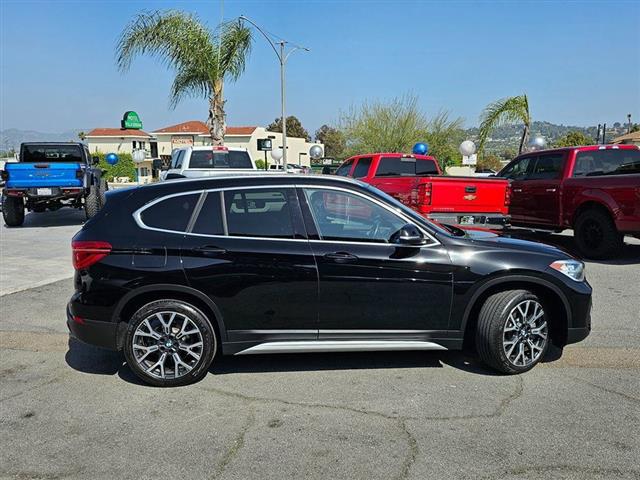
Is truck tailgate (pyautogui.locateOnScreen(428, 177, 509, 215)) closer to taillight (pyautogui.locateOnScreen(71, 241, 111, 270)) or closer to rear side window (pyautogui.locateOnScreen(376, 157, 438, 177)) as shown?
rear side window (pyautogui.locateOnScreen(376, 157, 438, 177))

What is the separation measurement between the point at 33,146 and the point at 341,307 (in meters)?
14.1

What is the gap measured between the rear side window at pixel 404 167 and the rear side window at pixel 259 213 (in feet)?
25.3

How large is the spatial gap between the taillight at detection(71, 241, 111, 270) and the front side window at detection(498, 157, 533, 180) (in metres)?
9.03

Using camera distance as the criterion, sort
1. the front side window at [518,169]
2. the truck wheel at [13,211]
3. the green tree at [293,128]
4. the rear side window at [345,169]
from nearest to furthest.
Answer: the front side window at [518,169] < the rear side window at [345,169] < the truck wheel at [13,211] < the green tree at [293,128]

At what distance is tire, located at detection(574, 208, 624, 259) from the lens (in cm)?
894

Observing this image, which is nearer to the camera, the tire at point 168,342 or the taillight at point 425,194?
the tire at point 168,342

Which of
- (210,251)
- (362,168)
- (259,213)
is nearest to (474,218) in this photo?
(362,168)

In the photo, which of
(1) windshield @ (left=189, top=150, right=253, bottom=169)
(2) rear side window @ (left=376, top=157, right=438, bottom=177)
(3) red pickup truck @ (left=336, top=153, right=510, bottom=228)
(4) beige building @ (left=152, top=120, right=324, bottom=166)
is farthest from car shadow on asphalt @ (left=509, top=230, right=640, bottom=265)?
(4) beige building @ (left=152, top=120, right=324, bottom=166)

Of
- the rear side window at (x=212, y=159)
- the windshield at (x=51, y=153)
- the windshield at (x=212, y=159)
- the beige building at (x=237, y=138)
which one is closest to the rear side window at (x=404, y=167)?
the windshield at (x=212, y=159)

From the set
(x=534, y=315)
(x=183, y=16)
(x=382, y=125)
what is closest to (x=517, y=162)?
(x=534, y=315)

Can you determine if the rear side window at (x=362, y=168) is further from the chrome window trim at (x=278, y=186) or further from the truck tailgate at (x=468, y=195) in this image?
the chrome window trim at (x=278, y=186)

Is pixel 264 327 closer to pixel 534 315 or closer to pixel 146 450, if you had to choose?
pixel 146 450

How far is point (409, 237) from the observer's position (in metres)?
4.12

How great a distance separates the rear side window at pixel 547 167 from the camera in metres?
10.1
